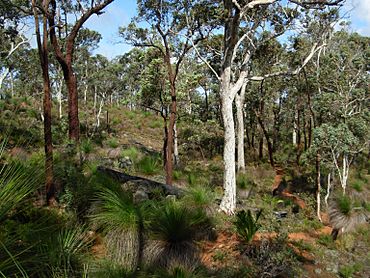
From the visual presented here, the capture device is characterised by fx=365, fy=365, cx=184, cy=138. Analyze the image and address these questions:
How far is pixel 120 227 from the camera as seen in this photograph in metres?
5.75

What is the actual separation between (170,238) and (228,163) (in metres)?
4.26

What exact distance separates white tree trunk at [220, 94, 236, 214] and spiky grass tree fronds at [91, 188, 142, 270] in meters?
4.32

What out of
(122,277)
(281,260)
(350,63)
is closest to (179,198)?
(281,260)

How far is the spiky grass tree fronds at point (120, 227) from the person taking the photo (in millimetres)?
5605

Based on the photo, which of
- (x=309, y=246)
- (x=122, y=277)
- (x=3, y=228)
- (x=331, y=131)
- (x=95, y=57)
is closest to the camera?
(x=3, y=228)

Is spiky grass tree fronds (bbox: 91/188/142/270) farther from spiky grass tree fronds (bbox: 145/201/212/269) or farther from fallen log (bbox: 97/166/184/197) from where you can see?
fallen log (bbox: 97/166/184/197)

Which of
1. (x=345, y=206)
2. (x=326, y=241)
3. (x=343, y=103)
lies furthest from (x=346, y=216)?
(x=343, y=103)

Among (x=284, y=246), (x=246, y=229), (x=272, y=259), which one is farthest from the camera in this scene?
(x=284, y=246)

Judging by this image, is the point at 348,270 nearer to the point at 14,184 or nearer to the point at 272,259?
the point at 272,259

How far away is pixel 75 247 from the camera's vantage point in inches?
160

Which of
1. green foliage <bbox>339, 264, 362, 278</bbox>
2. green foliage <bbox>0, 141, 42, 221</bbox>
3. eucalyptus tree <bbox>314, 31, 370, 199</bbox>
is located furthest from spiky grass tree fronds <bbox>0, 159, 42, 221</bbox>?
eucalyptus tree <bbox>314, 31, 370, 199</bbox>

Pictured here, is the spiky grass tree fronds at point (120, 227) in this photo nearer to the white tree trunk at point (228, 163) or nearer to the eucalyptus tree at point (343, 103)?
the white tree trunk at point (228, 163)

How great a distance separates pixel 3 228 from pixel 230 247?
575 cm

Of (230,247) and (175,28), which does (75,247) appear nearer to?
(230,247)
